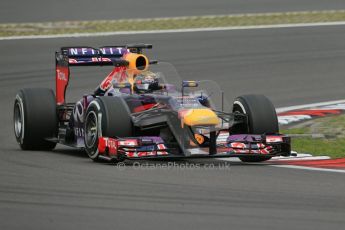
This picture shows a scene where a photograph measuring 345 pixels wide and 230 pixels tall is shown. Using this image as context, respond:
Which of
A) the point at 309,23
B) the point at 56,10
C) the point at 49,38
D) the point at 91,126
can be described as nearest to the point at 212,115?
the point at 91,126

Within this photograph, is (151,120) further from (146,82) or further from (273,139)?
(273,139)

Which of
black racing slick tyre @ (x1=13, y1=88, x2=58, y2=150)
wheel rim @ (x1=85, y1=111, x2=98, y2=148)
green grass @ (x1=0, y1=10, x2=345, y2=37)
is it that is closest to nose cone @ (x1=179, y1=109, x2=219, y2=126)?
wheel rim @ (x1=85, y1=111, x2=98, y2=148)

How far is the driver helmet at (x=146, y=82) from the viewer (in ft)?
42.9

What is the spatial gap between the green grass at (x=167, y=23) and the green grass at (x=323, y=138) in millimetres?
11142

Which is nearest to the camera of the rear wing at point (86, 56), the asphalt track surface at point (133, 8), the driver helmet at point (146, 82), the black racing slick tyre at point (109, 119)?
the black racing slick tyre at point (109, 119)

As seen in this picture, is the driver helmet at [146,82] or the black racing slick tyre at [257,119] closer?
the black racing slick tyre at [257,119]

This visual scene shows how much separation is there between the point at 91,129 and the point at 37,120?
4.73ft

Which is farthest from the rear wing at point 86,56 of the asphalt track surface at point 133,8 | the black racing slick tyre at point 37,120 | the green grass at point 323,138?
the asphalt track surface at point 133,8

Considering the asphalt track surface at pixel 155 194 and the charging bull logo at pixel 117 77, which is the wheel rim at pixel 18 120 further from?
the charging bull logo at pixel 117 77

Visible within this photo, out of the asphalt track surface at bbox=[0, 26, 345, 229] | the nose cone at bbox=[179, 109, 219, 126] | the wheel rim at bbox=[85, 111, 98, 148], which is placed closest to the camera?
the asphalt track surface at bbox=[0, 26, 345, 229]

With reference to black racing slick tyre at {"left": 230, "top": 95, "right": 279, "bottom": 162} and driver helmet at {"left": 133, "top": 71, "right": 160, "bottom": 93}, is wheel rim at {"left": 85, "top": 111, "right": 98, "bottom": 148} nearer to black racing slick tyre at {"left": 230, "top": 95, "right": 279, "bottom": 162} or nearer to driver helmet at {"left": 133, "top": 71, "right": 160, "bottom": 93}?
driver helmet at {"left": 133, "top": 71, "right": 160, "bottom": 93}

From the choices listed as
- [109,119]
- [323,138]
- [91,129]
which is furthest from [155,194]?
[323,138]

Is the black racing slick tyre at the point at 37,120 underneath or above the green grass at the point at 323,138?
above

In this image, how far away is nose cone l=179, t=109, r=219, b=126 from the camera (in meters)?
11.6
